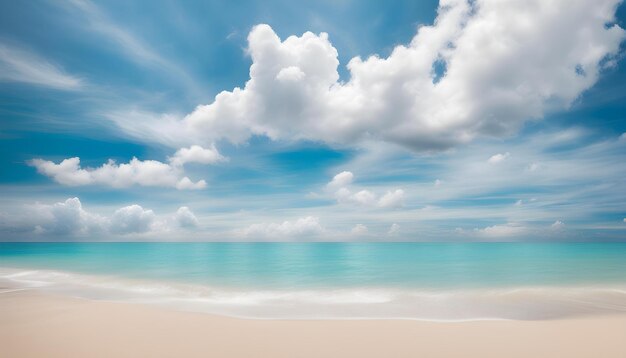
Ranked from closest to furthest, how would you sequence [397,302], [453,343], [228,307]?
[453,343] < [228,307] < [397,302]

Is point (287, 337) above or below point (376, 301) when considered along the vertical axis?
above

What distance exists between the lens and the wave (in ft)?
41.5

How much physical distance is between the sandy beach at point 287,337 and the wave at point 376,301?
149 cm

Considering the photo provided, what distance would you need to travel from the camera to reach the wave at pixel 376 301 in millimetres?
12656

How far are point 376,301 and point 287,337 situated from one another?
7780 millimetres

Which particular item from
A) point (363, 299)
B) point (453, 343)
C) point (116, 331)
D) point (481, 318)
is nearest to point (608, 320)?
point (481, 318)

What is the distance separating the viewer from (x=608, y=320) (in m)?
11.3

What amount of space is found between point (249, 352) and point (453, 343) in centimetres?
559

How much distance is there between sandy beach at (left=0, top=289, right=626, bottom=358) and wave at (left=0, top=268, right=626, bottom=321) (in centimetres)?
149

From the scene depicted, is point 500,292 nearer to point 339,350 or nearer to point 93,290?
point 339,350

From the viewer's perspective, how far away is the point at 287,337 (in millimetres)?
9172

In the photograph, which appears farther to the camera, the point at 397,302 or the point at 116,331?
the point at 397,302

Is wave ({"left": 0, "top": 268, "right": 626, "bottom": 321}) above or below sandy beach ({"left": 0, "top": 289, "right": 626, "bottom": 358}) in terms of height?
below

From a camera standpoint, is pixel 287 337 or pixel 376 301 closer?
pixel 287 337
